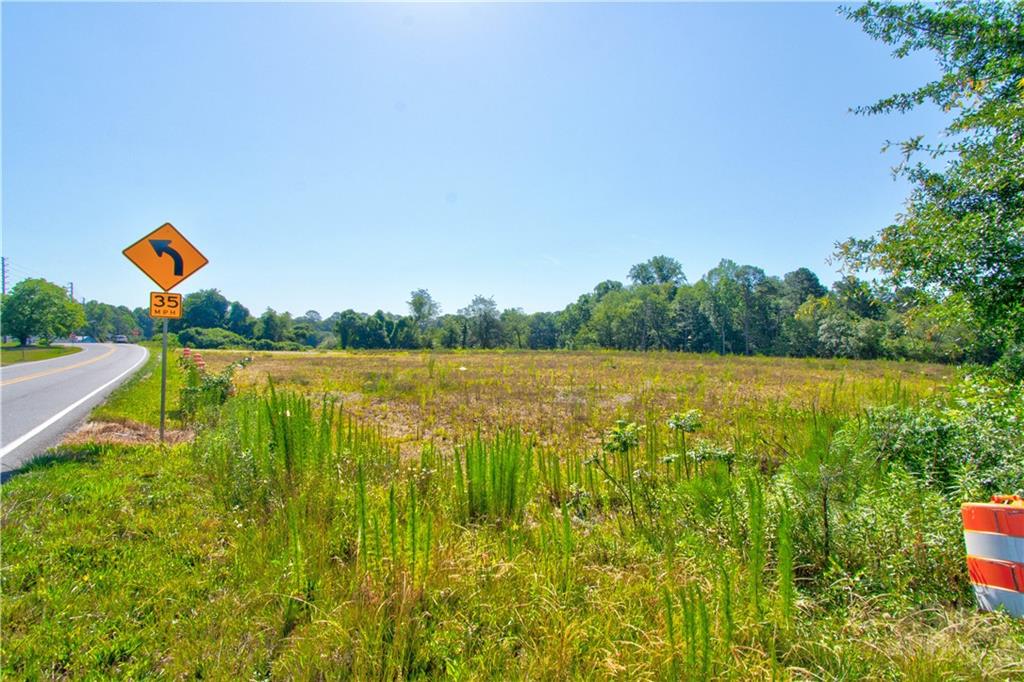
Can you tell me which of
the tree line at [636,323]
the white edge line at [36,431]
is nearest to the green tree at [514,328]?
the tree line at [636,323]

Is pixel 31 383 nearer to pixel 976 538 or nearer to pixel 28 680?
pixel 28 680

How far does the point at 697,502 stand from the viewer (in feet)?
10.5

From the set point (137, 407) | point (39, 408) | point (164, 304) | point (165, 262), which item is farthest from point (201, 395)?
point (39, 408)

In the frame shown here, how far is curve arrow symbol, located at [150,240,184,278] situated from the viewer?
6531 mm

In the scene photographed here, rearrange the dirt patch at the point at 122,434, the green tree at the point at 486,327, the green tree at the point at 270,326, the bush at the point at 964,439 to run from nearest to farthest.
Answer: the bush at the point at 964,439 < the dirt patch at the point at 122,434 < the green tree at the point at 486,327 < the green tree at the point at 270,326

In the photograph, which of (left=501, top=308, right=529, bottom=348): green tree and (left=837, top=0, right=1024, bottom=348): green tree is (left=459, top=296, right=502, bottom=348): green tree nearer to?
(left=501, top=308, right=529, bottom=348): green tree

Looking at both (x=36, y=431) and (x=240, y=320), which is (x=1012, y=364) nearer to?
(x=36, y=431)

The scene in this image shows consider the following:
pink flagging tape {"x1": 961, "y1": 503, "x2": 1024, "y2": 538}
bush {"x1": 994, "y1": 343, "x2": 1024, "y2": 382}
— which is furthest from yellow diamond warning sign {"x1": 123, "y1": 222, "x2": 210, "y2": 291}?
bush {"x1": 994, "y1": 343, "x2": 1024, "y2": 382}

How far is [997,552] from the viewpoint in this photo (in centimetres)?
226

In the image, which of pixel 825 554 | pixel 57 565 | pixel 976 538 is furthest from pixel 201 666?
pixel 976 538

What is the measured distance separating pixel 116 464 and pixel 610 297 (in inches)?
3575

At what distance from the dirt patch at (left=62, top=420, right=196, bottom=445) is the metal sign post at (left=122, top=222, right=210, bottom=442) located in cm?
28

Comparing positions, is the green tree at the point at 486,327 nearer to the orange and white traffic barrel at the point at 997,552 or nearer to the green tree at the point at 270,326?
the green tree at the point at 270,326

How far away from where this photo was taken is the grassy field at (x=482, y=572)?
6.61 feet
